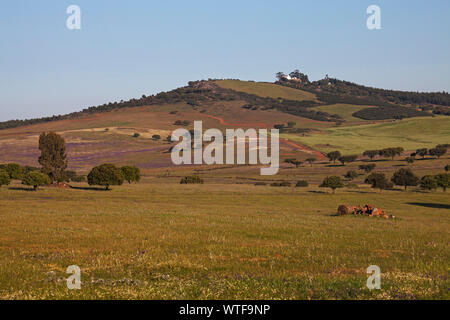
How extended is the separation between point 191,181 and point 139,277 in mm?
83790

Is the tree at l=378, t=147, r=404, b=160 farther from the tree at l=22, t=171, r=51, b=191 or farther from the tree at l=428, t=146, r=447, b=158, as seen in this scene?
the tree at l=22, t=171, r=51, b=191

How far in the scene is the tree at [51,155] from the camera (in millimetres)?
79625

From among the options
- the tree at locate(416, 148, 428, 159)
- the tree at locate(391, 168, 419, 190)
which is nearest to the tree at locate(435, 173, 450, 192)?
the tree at locate(391, 168, 419, 190)

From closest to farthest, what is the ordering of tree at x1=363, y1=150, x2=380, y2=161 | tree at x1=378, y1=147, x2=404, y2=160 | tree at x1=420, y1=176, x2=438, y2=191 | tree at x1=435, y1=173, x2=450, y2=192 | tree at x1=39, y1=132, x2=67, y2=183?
tree at x1=39, y1=132, x2=67, y2=183
tree at x1=435, y1=173, x2=450, y2=192
tree at x1=420, y1=176, x2=438, y2=191
tree at x1=378, y1=147, x2=404, y2=160
tree at x1=363, y1=150, x2=380, y2=161

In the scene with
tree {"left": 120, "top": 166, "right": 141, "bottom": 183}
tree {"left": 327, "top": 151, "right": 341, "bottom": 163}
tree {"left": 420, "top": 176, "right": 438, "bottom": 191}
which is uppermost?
tree {"left": 327, "top": 151, "right": 341, "bottom": 163}

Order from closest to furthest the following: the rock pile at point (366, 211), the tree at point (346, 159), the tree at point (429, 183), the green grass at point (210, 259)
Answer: the green grass at point (210, 259) < the rock pile at point (366, 211) < the tree at point (429, 183) < the tree at point (346, 159)

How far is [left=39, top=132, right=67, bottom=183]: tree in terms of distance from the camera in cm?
7962

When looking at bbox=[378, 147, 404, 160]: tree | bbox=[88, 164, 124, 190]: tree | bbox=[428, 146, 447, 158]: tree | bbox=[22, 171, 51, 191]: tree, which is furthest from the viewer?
bbox=[378, 147, 404, 160]: tree

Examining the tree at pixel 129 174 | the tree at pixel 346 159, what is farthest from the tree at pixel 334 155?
the tree at pixel 129 174

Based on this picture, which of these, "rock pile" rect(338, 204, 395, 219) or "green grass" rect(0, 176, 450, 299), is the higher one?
"green grass" rect(0, 176, 450, 299)

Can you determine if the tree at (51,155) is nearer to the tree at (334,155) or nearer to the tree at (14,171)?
the tree at (14,171)

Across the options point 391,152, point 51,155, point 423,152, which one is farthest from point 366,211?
point 423,152

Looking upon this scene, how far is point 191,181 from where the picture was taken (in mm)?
96250
